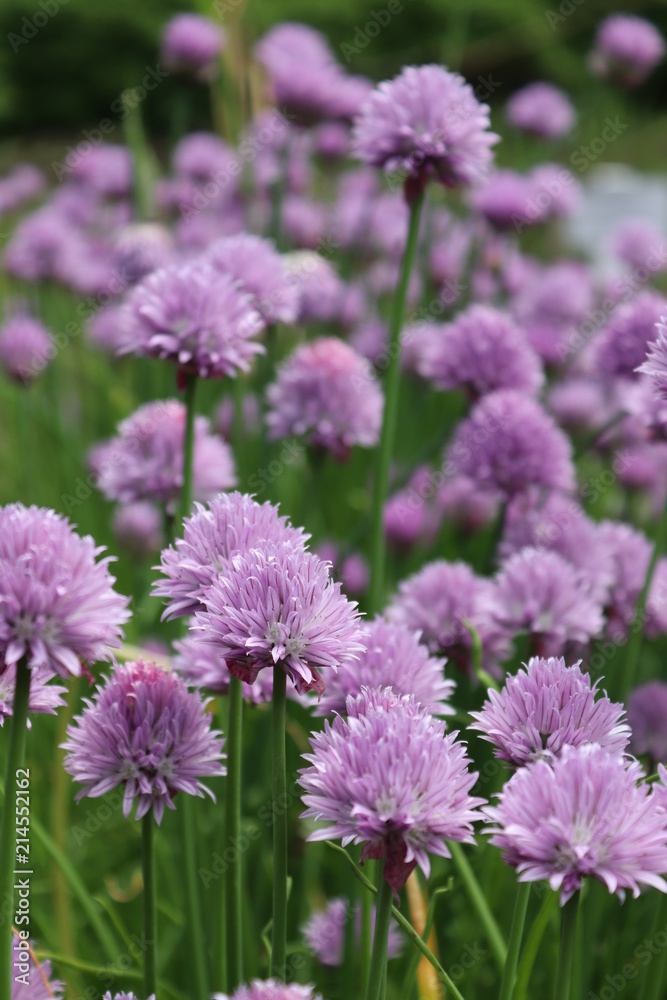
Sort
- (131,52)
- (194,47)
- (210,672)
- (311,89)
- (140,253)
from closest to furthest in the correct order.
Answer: (210,672) → (311,89) → (140,253) → (194,47) → (131,52)

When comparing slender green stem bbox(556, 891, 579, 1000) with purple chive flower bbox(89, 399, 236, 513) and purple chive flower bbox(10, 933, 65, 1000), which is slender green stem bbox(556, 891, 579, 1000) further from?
purple chive flower bbox(89, 399, 236, 513)

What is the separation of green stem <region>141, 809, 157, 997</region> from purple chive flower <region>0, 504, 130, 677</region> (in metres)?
0.17

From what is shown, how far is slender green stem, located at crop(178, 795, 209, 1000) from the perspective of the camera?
100 centimetres

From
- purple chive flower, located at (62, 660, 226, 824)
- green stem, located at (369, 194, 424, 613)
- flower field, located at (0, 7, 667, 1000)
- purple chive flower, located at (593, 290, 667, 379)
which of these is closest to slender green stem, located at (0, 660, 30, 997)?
flower field, located at (0, 7, 667, 1000)

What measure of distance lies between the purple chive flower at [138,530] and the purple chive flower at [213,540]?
1.02 m

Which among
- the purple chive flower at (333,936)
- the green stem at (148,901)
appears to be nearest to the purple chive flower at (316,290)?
the purple chive flower at (333,936)

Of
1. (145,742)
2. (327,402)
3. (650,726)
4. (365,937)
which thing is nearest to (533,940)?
(365,937)

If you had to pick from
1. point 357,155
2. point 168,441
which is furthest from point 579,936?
point 357,155

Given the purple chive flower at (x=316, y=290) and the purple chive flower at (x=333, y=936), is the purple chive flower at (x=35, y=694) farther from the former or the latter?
the purple chive flower at (x=316, y=290)

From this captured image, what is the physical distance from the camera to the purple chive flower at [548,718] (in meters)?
0.67

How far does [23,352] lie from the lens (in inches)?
76.4

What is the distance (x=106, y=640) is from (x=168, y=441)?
25.5 inches

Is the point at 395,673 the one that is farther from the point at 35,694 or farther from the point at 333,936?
the point at 333,936

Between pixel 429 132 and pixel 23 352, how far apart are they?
3.33ft
